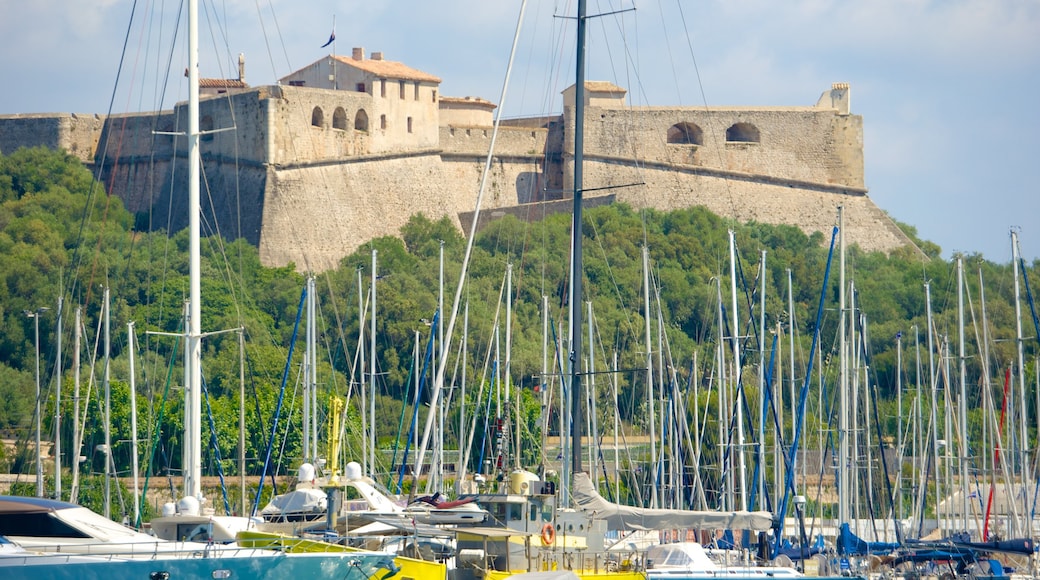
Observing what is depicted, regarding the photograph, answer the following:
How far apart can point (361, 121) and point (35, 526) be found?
46655mm

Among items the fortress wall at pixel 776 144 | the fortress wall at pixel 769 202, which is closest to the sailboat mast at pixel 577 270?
the fortress wall at pixel 769 202

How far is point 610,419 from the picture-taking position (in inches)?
1550

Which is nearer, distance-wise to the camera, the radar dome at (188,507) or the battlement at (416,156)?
the radar dome at (188,507)

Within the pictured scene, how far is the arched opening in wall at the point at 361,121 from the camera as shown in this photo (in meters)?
62.8

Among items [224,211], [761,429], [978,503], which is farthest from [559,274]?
[761,429]

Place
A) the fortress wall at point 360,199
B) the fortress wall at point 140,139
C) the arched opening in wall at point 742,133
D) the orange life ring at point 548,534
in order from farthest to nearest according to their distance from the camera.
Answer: the arched opening in wall at point 742,133, the fortress wall at point 140,139, the fortress wall at point 360,199, the orange life ring at point 548,534

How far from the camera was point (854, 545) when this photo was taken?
26281mm

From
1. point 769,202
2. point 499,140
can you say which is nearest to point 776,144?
point 769,202

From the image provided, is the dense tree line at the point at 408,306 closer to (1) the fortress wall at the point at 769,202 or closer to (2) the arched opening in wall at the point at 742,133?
(1) the fortress wall at the point at 769,202

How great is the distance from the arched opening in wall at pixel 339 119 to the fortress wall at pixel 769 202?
35.9ft

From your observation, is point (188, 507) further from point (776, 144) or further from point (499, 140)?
point (776, 144)

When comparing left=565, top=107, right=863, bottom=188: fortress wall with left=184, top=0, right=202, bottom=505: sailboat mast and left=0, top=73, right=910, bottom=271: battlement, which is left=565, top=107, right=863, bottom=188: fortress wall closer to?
left=0, top=73, right=910, bottom=271: battlement

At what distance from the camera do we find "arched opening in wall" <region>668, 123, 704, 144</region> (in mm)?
69287

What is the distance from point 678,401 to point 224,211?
1257 inches
